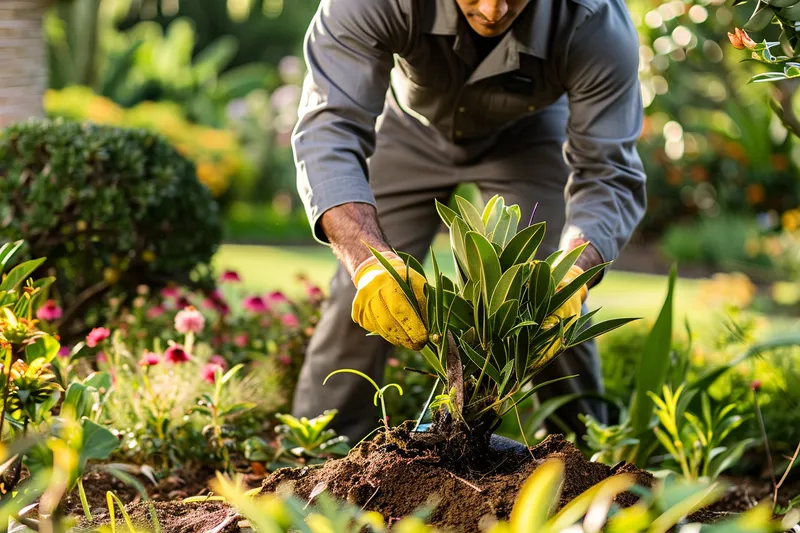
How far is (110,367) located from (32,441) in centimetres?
153

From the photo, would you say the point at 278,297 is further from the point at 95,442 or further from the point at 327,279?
the point at 327,279

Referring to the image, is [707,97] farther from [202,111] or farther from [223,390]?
[223,390]

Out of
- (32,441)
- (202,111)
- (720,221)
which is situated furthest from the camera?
(202,111)

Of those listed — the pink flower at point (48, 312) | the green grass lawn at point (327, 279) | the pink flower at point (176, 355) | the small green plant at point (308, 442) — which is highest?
the pink flower at point (176, 355)

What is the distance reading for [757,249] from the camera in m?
7.74

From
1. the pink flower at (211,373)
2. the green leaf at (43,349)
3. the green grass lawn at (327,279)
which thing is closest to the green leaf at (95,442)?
the green leaf at (43,349)

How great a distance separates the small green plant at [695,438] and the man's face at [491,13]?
103 centimetres

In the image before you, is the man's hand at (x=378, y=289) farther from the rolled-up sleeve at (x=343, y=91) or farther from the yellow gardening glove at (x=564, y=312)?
A: the yellow gardening glove at (x=564, y=312)

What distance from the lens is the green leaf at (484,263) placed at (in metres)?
1.75

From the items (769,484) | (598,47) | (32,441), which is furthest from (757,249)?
(32,441)

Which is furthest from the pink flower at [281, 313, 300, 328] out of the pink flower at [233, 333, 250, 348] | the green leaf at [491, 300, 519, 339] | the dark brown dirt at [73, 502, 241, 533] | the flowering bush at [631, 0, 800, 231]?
the flowering bush at [631, 0, 800, 231]

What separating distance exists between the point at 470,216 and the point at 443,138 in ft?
4.23

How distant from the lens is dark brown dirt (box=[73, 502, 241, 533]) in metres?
1.71

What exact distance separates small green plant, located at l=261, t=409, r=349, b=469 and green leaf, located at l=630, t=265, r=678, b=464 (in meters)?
0.89
